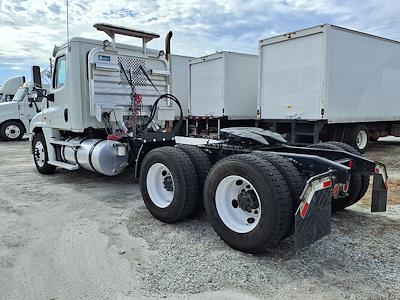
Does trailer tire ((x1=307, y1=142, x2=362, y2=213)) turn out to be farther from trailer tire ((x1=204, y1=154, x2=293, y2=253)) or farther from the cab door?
the cab door

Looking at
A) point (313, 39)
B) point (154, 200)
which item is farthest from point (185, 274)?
point (313, 39)

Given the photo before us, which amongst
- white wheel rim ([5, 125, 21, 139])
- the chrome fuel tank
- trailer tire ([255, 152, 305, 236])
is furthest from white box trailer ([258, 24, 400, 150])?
white wheel rim ([5, 125, 21, 139])

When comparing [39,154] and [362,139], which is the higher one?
[362,139]

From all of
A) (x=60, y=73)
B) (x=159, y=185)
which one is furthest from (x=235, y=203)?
(x=60, y=73)

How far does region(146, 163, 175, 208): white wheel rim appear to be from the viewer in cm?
494

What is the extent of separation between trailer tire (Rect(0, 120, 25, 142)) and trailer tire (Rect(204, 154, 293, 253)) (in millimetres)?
16838

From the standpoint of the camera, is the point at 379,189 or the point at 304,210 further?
the point at 379,189

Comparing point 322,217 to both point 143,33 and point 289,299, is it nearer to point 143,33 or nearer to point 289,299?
point 289,299

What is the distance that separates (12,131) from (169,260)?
56.1 ft

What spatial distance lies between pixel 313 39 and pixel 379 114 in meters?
3.88

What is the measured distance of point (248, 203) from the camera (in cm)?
384

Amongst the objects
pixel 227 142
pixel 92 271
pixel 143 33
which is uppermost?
pixel 143 33

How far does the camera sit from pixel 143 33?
746cm

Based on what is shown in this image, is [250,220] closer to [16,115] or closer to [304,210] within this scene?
[304,210]
